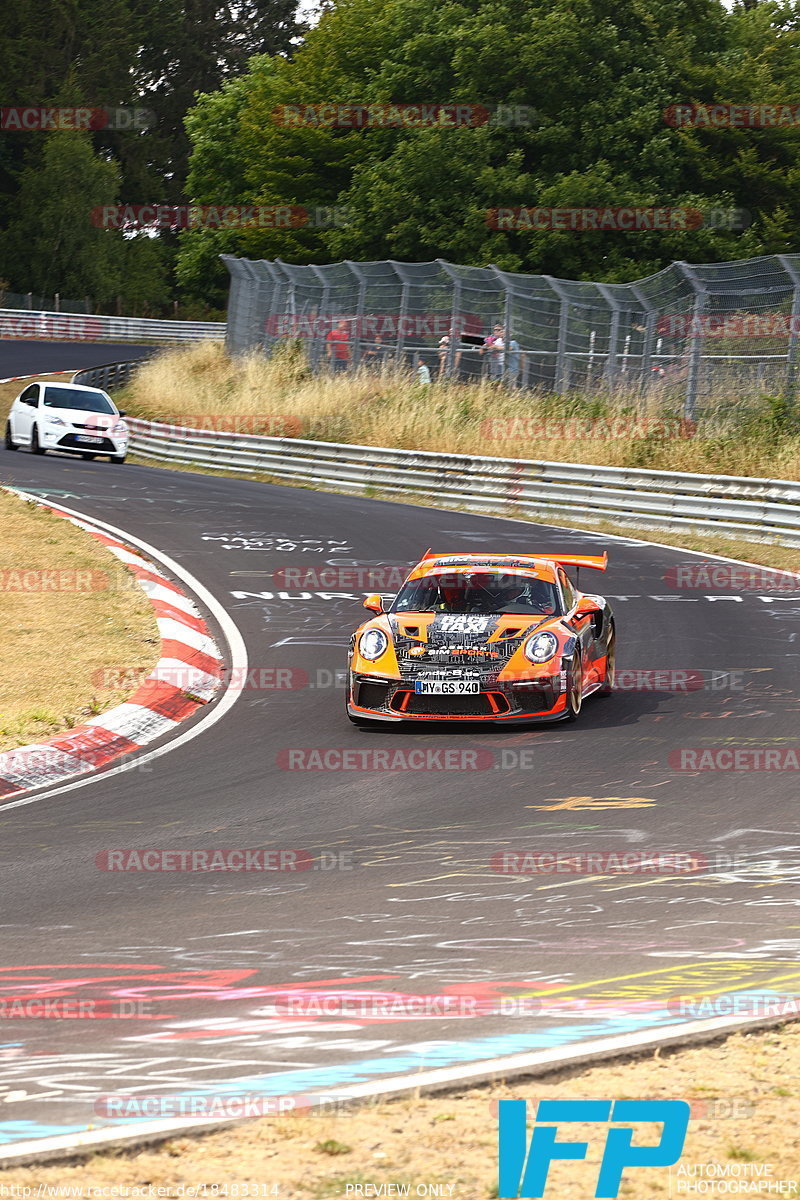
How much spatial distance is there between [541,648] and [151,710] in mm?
2962

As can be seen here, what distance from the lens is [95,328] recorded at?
226ft

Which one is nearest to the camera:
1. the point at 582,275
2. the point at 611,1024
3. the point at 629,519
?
the point at 611,1024

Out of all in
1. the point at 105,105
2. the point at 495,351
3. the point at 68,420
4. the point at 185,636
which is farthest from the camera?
the point at 105,105

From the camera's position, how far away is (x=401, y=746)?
10.9m

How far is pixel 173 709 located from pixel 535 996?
6.94m

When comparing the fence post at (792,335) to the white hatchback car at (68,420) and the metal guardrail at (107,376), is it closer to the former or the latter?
the white hatchback car at (68,420)

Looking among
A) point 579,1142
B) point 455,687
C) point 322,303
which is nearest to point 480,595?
point 455,687

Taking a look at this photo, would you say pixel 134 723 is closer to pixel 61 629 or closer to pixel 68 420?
pixel 61 629

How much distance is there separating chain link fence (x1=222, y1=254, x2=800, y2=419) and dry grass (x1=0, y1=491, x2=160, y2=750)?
1140 centimetres

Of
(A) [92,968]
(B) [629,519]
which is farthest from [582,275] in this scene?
(A) [92,968]

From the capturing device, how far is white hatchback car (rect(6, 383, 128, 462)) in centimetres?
3138

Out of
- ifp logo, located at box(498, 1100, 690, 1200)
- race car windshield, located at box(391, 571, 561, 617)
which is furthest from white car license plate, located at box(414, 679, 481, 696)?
ifp logo, located at box(498, 1100, 690, 1200)

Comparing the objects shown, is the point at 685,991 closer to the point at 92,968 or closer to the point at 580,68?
the point at 92,968

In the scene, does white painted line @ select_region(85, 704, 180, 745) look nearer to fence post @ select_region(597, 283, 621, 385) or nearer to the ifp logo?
the ifp logo
